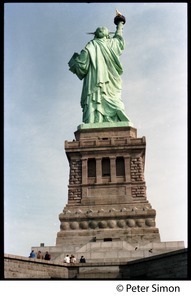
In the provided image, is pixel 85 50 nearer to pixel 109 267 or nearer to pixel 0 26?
pixel 109 267

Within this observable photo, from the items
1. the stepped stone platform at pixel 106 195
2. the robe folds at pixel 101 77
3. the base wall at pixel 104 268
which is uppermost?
the robe folds at pixel 101 77

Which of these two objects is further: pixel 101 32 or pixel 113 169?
pixel 101 32

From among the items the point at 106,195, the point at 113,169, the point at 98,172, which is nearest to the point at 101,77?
the point at 113,169

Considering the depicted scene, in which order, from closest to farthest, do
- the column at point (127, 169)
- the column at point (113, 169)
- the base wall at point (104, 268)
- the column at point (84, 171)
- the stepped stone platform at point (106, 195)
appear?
the base wall at point (104, 268)
the stepped stone platform at point (106, 195)
the column at point (127, 169)
the column at point (113, 169)
the column at point (84, 171)

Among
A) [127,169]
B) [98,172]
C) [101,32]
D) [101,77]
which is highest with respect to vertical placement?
[101,32]

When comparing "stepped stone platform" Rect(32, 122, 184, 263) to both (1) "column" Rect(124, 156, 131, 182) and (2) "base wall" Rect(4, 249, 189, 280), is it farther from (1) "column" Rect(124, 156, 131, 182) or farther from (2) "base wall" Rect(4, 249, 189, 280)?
(2) "base wall" Rect(4, 249, 189, 280)

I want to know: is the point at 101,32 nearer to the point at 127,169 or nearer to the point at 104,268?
the point at 127,169

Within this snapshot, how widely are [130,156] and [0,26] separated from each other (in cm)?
1754

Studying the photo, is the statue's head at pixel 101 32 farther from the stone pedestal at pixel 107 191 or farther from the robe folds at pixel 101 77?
the stone pedestal at pixel 107 191

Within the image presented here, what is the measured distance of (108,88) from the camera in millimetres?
32062

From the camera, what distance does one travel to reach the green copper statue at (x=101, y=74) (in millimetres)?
30906

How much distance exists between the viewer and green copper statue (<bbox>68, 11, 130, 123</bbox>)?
30.9 metres

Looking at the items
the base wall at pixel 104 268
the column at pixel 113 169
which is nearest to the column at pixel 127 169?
the column at pixel 113 169

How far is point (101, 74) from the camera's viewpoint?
31.9 m
